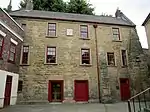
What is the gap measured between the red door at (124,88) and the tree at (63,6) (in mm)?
15856

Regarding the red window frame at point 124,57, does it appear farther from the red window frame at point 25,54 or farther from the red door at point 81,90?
the red window frame at point 25,54

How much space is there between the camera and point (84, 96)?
15609 mm

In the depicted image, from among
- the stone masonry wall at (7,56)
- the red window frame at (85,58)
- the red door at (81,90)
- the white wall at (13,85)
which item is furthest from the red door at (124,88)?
the stone masonry wall at (7,56)

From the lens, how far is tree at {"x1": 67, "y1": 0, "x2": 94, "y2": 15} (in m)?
27.6

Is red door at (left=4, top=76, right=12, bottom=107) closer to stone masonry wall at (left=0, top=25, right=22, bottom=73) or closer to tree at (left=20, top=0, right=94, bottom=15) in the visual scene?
stone masonry wall at (left=0, top=25, right=22, bottom=73)

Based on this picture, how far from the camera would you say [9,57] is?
13.3m

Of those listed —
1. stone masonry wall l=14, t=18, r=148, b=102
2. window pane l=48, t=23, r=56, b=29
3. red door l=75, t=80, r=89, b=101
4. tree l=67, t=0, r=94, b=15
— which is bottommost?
red door l=75, t=80, r=89, b=101

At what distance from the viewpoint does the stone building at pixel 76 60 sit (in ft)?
49.8

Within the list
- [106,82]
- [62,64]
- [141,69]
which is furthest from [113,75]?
[62,64]

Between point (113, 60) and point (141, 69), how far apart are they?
3.19 metres

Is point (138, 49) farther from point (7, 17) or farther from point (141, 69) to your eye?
point (7, 17)

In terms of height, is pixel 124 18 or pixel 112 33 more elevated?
pixel 124 18

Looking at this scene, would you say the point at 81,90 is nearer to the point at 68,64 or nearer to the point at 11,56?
the point at 68,64

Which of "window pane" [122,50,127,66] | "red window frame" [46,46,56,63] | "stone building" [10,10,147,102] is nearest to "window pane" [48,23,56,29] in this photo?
"stone building" [10,10,147,102]
